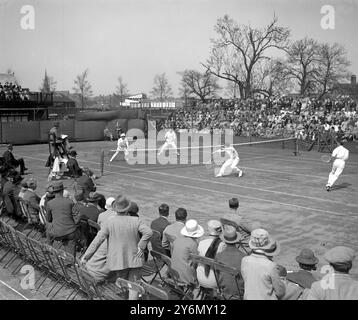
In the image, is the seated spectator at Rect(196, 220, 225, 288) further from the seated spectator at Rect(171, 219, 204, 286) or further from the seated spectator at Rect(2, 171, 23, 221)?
the seated spectator at Rect(2, 171, 23, 221)

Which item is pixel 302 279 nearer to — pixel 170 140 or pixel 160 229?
pixel 160 229

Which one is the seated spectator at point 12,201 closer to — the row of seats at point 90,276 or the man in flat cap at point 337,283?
the row of seats at point 90,276

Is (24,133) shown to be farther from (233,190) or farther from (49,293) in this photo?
(49,293)

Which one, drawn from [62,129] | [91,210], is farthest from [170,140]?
[91,210]

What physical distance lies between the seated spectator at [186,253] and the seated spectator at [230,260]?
506mm

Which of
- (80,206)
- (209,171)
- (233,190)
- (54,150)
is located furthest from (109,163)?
(80,206)

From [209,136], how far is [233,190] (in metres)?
22.7

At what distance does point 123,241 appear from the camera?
255 inches

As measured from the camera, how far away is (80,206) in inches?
348

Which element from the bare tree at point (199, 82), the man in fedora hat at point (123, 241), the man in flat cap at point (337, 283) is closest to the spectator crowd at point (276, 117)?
the bare tree at point (199, 82)

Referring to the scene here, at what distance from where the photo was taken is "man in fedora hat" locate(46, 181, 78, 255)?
7961mm

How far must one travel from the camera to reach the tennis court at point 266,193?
36.1 ft

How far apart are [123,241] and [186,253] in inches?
33.2

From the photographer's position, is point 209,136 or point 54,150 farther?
point 209,136
